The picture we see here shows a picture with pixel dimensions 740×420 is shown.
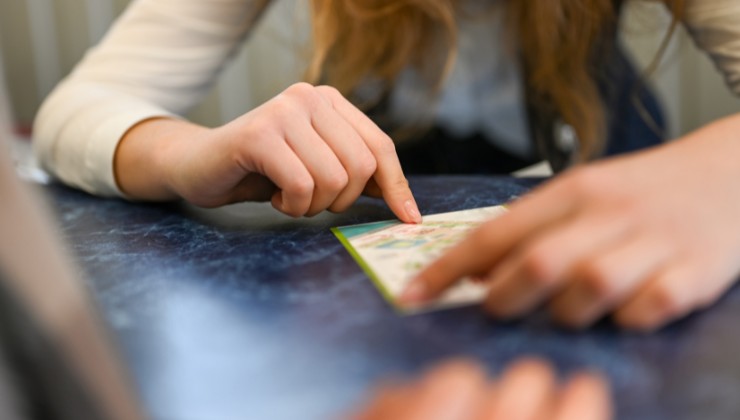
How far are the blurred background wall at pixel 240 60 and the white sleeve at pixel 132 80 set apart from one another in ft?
0.81

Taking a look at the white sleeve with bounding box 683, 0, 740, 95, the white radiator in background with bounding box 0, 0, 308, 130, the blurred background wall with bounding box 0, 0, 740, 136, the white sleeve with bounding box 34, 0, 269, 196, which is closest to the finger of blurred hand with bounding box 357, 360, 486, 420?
the white sleeve with bounding box 34, 0, 269, 196

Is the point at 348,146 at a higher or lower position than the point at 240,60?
higher

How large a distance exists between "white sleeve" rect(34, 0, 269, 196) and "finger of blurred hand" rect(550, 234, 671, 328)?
0.51m

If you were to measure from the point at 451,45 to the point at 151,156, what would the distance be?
1.51ft

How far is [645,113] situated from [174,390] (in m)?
0.92

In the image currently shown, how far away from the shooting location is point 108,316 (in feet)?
1.22

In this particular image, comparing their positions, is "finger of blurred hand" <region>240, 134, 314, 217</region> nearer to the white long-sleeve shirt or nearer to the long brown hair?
the white long-sleeve shirt

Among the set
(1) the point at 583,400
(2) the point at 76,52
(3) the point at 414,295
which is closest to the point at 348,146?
(3) the point at 414,295

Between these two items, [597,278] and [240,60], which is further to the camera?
[240,60]

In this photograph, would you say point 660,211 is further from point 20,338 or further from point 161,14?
point 161,14

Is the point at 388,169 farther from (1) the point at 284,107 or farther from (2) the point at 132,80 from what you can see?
(2) the point at 132,80

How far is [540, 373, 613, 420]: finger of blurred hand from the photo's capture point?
26 cm

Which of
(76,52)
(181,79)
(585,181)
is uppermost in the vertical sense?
(585,181)

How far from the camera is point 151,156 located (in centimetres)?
65
